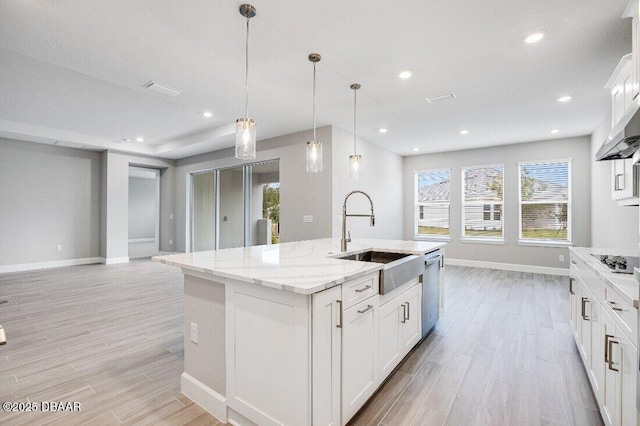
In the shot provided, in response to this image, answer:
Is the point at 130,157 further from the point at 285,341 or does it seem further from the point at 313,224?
the point at 285,341

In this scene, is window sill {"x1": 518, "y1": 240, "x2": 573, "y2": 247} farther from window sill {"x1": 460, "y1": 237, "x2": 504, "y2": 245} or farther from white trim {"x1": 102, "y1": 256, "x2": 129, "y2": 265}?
white trim {"x1": 102, "y1": 256, "x2": 129, "y2": 265}

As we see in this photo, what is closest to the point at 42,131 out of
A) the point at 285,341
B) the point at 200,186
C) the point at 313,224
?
the point at 200,186

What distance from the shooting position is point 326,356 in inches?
59.7

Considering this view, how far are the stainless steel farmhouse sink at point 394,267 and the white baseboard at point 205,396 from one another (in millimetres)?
1176

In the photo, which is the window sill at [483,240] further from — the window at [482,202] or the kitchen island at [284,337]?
the kitchen island at [284,337]

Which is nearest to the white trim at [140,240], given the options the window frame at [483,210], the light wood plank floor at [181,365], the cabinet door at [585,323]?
the light wood plank floor at [181,365]

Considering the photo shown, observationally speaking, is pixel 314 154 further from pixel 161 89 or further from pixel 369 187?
pixel 369 187

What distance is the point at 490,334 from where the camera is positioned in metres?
3.10

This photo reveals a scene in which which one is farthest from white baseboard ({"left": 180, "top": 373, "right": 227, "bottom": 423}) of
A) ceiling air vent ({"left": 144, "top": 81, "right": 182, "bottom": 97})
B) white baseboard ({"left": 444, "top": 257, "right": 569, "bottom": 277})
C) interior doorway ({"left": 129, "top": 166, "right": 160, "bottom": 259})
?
interior doorway ({"left": 129, "top": 166, "right": 160, "bottom": 259})

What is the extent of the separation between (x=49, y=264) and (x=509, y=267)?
979 centimetres

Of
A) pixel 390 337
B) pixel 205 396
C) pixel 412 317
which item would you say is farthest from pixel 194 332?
pixel 412 317

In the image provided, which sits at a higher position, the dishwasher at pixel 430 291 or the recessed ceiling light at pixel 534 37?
the recessed ceiling light at pixel 534 37

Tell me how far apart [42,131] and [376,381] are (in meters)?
7.36

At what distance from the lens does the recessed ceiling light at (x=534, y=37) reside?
2.49 metres
